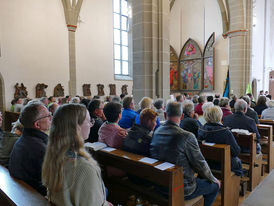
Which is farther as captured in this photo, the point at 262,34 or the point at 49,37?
the point at 262,34

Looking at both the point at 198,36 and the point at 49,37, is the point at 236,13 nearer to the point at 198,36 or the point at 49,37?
→ the point at 198,36

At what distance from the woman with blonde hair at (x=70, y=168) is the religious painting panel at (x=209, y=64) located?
44.4 feet

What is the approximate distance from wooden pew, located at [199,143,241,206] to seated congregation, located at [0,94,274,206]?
0.06 ft

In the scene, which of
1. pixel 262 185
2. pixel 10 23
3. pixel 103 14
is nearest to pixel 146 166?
pixel 262 185

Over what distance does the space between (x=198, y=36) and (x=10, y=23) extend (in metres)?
10.8

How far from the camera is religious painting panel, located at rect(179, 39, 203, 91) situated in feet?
47.9

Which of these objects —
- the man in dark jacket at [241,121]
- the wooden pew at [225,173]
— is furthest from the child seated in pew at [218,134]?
the man in dark jacket at [241,121]

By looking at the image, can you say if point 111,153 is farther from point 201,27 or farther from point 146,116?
point 201,27

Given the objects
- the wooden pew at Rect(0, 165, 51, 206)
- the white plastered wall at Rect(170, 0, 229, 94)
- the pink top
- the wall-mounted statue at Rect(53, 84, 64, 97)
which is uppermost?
the white plastered wall at Rect(170, 0, 229, 94)

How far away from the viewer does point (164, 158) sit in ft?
7.66

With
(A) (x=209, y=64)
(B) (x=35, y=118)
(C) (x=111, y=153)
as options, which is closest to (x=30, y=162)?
(B) (x=35, y=118)

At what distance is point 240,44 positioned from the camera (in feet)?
36.9

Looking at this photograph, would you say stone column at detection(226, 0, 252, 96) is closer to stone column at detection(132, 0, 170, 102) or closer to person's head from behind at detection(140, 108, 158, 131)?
stone column at detection(132, 0, 170, 102)

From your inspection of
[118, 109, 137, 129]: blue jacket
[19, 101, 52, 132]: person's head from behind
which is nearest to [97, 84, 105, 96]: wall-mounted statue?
[118, 109, 137, 129]: blue jacket
